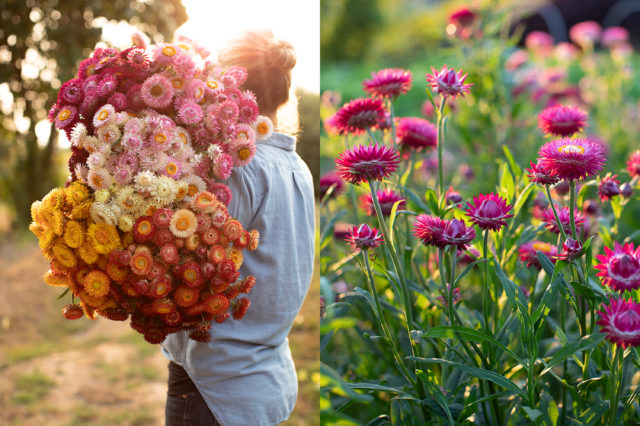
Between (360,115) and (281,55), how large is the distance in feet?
0.99

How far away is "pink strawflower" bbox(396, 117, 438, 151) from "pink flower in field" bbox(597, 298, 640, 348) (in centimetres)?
84

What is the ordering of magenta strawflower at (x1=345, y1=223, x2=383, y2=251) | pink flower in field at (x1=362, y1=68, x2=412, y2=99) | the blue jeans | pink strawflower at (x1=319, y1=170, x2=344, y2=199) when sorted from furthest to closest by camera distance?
pink strawflower at (x1=319, y1=170, x2=344, y2=199) < pink flower in field at (x1=362, y1=68, x2=412, y2=99) < the blue jeans < magenta strawflower at (x1=345, y1=223, x2=383, y2=251)

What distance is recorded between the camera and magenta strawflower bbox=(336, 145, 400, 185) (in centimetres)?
126

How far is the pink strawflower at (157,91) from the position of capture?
1.25m

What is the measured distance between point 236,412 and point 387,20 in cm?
1462

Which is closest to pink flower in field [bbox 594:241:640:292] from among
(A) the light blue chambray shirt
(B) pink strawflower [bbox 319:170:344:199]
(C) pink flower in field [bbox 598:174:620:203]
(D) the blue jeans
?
(C) pink flower in field [bbox 598:174:620:203]

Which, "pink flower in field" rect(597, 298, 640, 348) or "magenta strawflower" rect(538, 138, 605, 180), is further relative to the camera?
"magenta strawflower" rect(538, 138, 605, 180)

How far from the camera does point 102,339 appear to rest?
3939 mm

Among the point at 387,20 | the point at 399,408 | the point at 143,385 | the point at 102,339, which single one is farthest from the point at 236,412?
the point at 387,20

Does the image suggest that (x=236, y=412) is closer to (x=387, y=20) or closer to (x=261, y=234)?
(x=261, y=234)

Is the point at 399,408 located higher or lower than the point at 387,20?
lower

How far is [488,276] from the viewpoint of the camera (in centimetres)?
145

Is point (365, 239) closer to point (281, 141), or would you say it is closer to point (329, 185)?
point (281, 141)

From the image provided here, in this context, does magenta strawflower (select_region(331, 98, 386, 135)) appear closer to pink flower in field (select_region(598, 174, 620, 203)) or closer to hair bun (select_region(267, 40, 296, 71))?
hair bun (select_region(267, 40, 296, 71))
